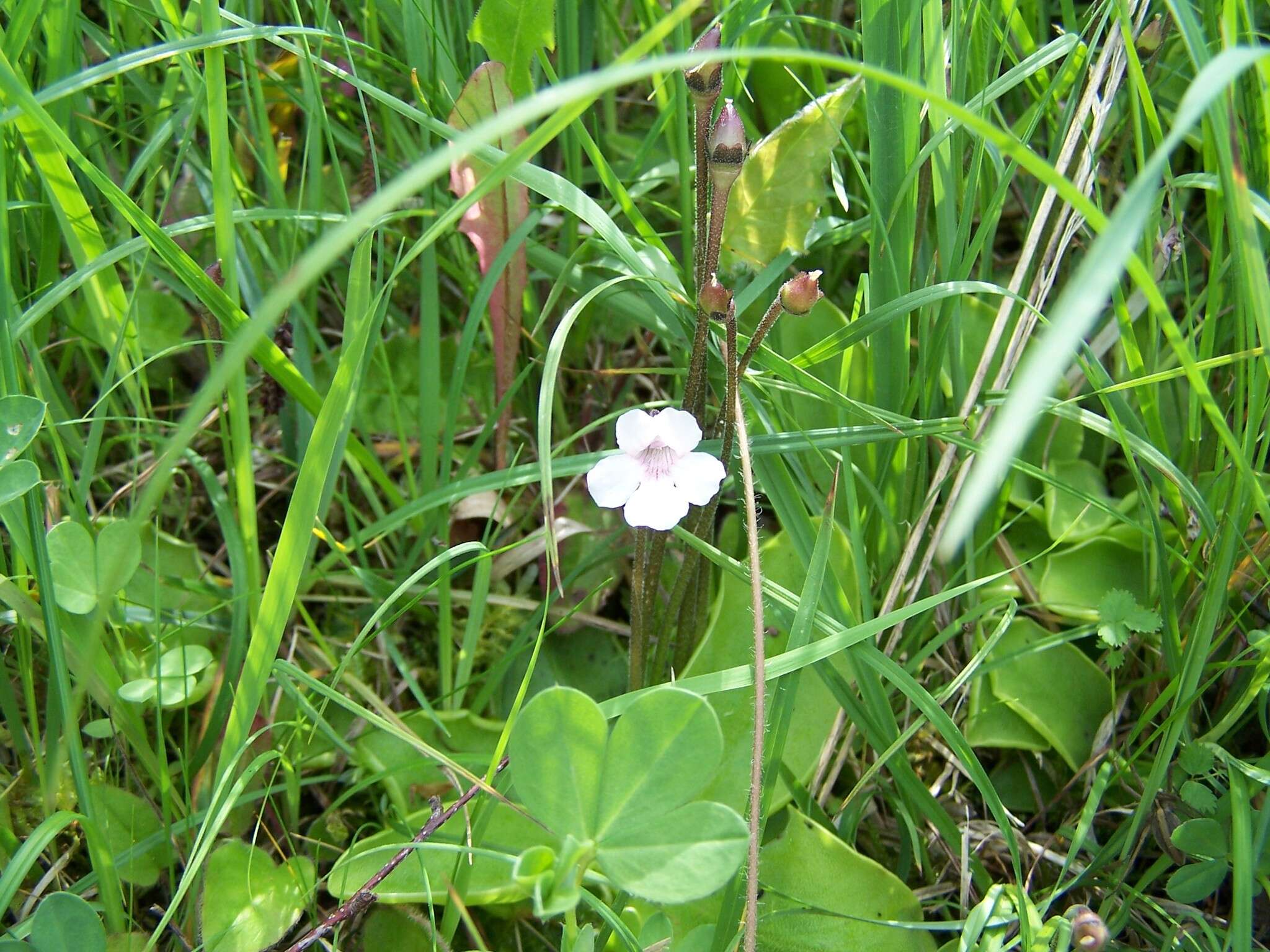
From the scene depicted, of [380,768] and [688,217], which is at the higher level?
[688,217]

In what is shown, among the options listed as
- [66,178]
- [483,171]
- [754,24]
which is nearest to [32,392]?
[66,178]

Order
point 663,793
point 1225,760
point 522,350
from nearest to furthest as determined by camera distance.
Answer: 1. point 663,793
2. point 1225,760
3. point 522,350

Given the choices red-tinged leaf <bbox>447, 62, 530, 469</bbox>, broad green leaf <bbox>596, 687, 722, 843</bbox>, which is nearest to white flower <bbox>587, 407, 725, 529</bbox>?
broad green leaf <bbox>596, 687, 722, 843</bbox>

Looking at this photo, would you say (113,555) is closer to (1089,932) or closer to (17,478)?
(17,478)

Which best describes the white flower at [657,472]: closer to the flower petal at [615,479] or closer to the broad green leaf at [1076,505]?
the flower petal at [615,479]

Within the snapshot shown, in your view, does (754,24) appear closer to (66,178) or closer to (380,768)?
(66,178)

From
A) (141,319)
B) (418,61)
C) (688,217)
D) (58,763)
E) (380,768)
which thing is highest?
(418,61)

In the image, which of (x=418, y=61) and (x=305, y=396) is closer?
(x=305, y=396)
